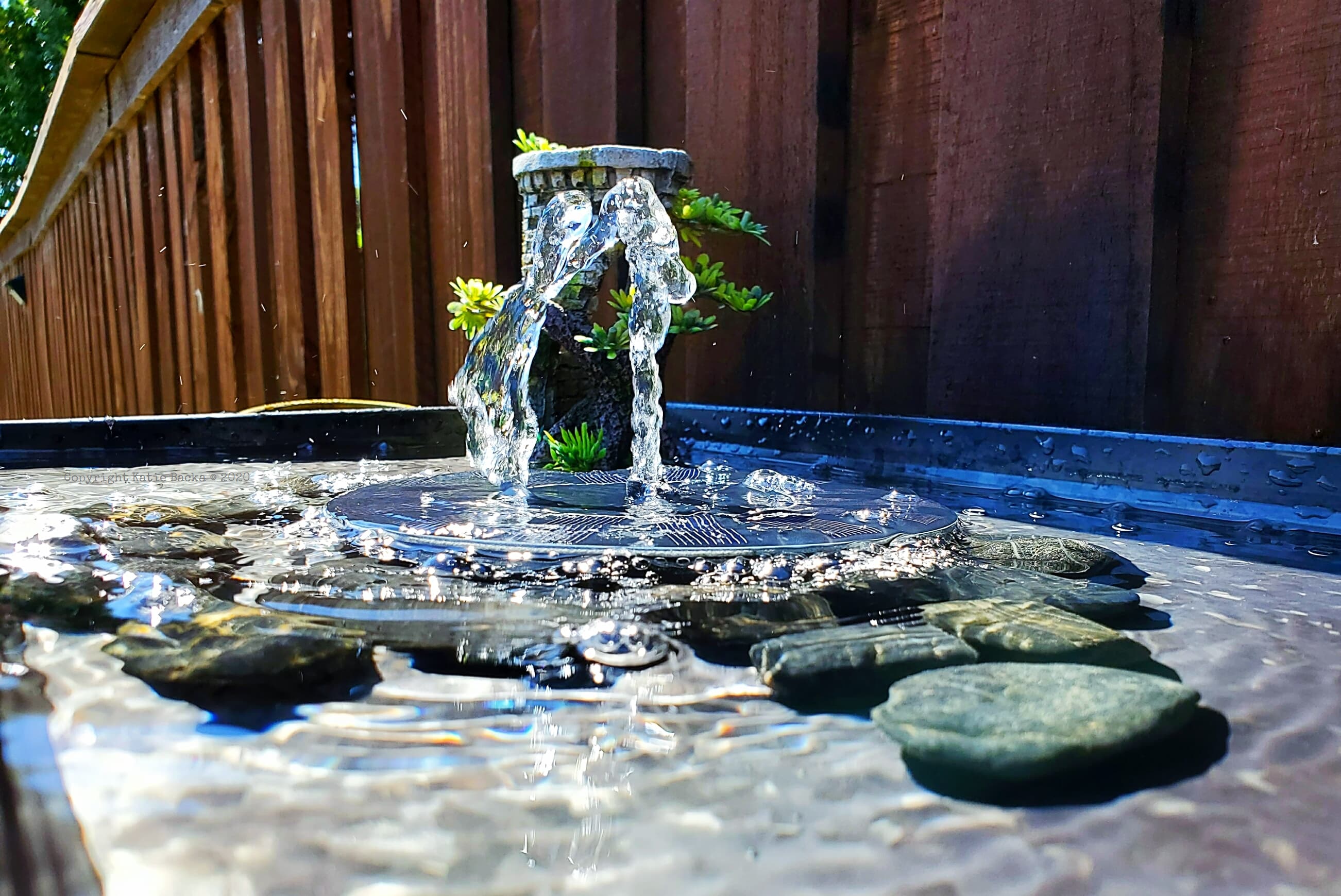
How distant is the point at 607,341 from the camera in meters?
2.54

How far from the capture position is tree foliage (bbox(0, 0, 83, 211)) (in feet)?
41.3

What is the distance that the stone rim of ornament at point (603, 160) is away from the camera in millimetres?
2453

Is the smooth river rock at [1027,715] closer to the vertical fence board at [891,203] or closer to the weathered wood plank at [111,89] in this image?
the vertical fence board at [891,203]

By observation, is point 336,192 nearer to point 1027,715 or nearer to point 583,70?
point 583,70

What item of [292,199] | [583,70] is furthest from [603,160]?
[292,199]

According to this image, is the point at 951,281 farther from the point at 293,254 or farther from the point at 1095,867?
the point at 293,254

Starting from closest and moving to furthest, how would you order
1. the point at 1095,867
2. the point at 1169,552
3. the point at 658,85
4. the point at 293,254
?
the point at 1095,867, the point at 1169,552, the point at 658,85, the point at 293,254

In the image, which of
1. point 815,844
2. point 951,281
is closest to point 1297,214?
point 951,281

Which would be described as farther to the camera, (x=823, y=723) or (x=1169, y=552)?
(x=1169, y=552)

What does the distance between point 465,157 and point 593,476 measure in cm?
285

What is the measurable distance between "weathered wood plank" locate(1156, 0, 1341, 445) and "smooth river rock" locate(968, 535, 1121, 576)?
903 mm

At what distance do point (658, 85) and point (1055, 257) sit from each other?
191 cm

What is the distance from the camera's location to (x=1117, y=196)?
231 centimetres

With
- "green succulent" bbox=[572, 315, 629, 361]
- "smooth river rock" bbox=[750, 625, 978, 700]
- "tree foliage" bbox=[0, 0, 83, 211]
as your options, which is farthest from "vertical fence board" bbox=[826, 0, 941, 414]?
"tree foliage" bbox=[0, 0, 83, 211]
